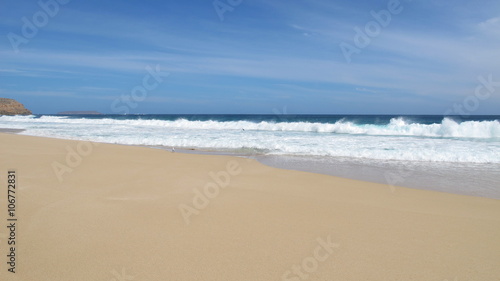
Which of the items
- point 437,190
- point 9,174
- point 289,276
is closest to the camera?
point 289,276

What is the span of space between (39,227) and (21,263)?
0.77 m

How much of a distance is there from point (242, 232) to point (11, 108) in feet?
396

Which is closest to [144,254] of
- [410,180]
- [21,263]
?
[21,263]

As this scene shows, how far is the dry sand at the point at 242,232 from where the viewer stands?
249cm

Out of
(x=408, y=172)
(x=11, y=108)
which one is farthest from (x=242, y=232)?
(x=11, y=108)

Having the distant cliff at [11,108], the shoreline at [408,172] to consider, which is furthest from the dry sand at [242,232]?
the distant cliff at [11,108]

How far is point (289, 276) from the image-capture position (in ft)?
8.04

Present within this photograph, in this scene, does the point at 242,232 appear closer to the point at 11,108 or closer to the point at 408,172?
the point at 408,172

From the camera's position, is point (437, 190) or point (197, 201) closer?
point (197, 201)

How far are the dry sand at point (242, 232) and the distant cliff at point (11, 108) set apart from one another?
372 feet

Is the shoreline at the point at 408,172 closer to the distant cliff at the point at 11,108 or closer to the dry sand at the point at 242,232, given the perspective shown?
→ the dry sand at the point at 242,232

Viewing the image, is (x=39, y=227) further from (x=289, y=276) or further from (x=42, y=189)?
(x=289, y=276)

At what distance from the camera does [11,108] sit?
96.8m

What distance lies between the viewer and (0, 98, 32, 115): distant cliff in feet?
307
